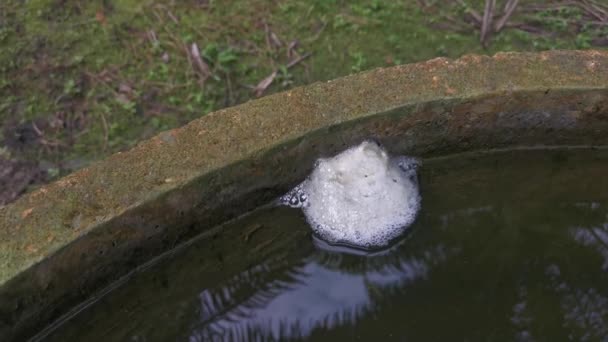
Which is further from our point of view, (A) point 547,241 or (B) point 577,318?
(A) point 547,241

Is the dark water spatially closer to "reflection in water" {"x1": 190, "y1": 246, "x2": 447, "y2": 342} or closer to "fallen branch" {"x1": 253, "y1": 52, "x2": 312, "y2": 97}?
"reflection in water" {"x1": 190, "y1": 246, "x2": 447, "y2": 342}

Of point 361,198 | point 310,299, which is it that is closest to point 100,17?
point 361,198

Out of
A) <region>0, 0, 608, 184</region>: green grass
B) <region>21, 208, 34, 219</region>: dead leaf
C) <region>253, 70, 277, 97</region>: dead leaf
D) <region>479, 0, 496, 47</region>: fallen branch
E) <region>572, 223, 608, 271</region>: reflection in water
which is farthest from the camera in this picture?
<region>479, 0, 496, 47</region>: fallen branch

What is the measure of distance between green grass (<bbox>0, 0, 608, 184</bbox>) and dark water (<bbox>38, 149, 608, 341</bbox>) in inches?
27.6

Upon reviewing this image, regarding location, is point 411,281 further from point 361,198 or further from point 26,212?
point 26,212

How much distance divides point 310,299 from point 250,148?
61 cm

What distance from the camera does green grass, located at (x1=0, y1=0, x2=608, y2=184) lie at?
101 inches

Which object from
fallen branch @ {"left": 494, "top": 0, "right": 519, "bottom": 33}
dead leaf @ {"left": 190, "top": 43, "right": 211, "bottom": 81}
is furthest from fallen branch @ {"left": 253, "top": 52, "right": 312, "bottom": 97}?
fallen branch @ {"left": 494, "top": 0, "right": 519, "bottom": 33}

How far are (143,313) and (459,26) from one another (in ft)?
6.55

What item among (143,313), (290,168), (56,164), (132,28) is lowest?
(143,313)

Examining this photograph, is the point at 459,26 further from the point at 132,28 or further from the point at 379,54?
the point at 132,28

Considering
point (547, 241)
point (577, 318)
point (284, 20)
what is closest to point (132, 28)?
point (284, 20)

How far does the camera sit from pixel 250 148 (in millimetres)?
1960

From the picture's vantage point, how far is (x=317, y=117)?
79.7 inches
